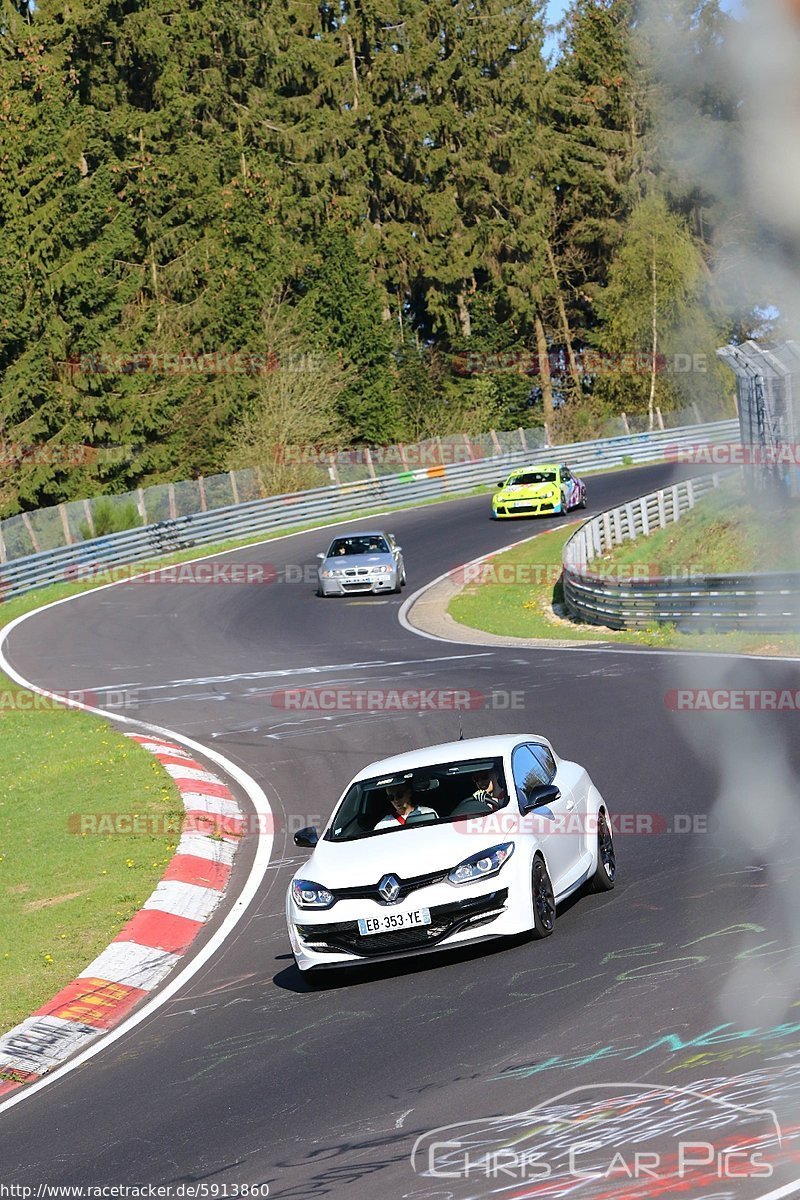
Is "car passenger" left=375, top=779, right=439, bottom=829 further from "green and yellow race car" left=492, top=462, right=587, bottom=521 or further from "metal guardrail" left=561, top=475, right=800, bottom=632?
"green and yellow race car" left=492, top=462, right=587, bottom=521

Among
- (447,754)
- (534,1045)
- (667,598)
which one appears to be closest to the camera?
(534,1045)

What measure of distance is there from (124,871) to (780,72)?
11.6 metres

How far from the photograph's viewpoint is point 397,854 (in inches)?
372

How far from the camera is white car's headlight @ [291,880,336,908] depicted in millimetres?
9320

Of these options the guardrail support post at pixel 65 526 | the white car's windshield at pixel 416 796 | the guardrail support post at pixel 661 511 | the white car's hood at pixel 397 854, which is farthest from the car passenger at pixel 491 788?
the guardrail support post at pixel 65 526

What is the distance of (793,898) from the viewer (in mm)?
9172

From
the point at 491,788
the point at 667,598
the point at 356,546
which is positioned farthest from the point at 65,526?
the point at 491,788

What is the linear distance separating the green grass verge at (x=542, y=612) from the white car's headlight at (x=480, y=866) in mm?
13655

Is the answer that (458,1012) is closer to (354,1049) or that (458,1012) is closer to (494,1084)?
(354,1049)

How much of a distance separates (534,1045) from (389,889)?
2.09m

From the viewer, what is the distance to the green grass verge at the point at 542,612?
2353 cm

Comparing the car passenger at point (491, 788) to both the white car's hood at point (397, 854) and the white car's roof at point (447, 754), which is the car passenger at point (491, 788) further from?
the white car's hood at point (397, 854)

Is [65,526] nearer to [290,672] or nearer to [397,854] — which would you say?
[290,672]

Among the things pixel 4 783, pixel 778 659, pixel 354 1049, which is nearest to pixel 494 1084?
pixel 354 1049
